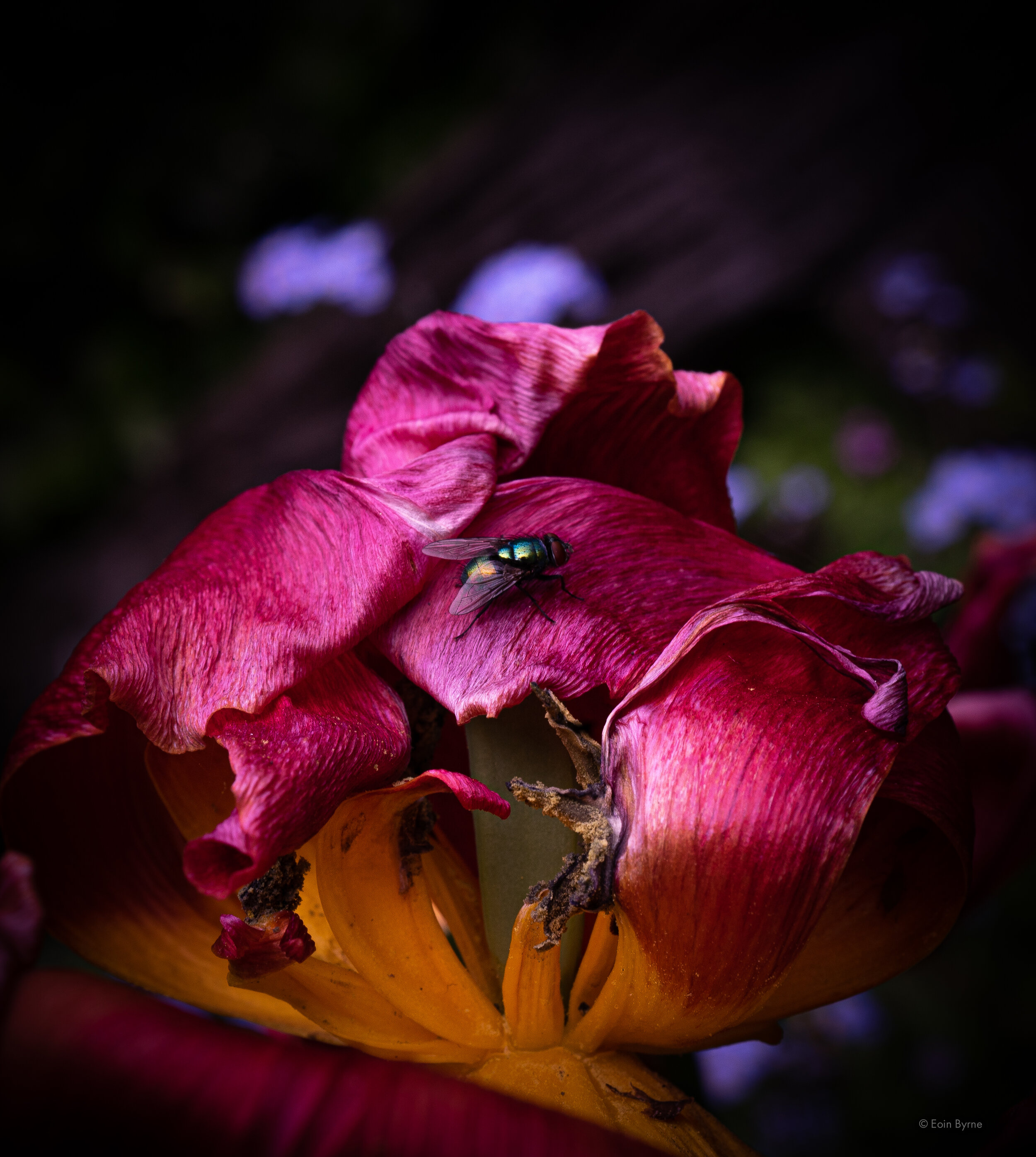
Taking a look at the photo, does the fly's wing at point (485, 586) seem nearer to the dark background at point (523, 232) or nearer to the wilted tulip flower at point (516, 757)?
the wilted tulip flower at point (516, 757)

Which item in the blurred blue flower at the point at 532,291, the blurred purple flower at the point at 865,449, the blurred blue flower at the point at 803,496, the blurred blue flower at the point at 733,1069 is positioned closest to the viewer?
the blurred blue flower at the point at 733,1069

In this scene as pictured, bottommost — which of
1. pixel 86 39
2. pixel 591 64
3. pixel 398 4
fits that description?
pixel 591 64

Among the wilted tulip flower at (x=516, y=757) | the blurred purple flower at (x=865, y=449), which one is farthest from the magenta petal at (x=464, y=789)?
the blurred purple flower at (x=865, y=449)

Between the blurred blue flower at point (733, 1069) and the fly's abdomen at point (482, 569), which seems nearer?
the fly's abdomen at point (482, 569)

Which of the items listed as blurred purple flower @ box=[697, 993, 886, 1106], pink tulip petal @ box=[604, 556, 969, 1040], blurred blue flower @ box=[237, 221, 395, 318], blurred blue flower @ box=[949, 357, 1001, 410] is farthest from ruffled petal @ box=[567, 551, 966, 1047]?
blurred blue flower @ box=[949, 357, 1001, 410]

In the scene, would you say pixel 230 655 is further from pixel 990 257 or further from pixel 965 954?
pixel 990 257

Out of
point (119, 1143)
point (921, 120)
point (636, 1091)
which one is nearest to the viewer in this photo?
point (119, 1143)

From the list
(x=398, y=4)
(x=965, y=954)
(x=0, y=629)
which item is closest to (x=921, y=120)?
(x=398, y=4)
